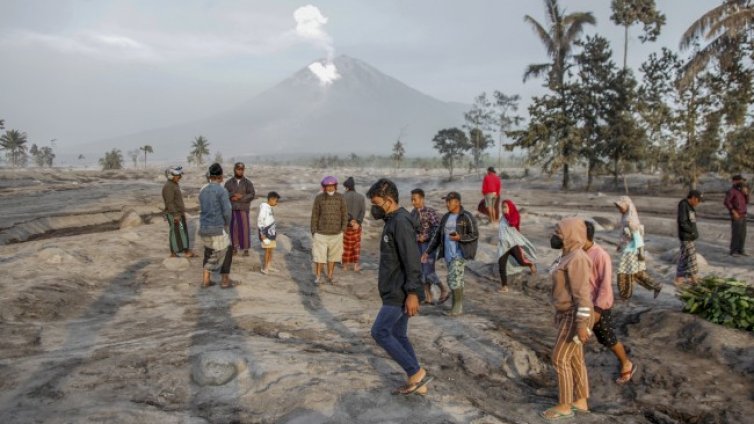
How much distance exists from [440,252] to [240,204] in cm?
425

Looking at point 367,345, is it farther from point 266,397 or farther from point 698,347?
point 698,347

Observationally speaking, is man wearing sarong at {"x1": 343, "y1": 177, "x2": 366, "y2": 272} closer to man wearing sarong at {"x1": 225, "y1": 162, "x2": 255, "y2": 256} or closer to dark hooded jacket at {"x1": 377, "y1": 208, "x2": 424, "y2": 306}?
man wearing sarong at {"x1": 225, "y1": 162, "x2": 255, "y2": 256}

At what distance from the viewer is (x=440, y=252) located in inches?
268

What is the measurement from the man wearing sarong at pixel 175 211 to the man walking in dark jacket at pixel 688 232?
828 cm

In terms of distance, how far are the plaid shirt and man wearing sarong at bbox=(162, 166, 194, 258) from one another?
4194 millimetres

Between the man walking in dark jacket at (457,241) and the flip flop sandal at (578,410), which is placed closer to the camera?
the flip flop sandal at (578,410)

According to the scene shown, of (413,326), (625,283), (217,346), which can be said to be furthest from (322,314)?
(625,283)

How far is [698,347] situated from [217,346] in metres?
5.07

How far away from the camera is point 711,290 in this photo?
5.95 meters

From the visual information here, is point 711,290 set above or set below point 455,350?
above

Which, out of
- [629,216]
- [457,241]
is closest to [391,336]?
[457,241]

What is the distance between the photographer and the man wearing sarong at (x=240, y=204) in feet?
29.7

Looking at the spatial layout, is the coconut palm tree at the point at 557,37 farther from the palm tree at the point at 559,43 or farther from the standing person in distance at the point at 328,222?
the standing person in distance at the point at 328,222

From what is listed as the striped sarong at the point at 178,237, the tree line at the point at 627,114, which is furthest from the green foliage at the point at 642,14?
the striped sarong at the point at 178,237
